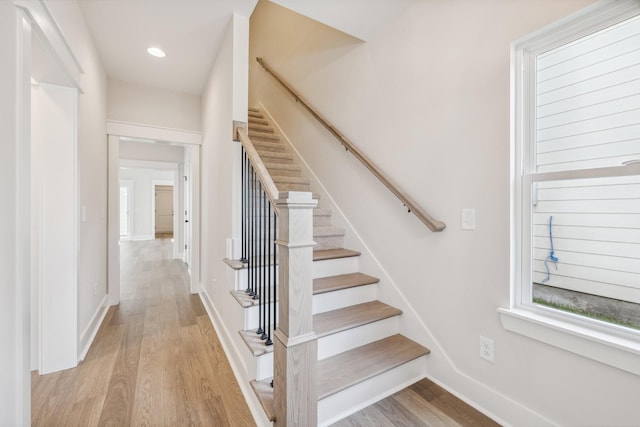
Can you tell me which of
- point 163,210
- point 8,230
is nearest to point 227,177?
point 8,230

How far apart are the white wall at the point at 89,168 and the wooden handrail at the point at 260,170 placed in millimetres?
1148

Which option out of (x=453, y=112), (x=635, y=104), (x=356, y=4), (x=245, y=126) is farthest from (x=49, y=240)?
(x=635, y=104)

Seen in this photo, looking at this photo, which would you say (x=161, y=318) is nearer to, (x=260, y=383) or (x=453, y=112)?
(x=260, y=383)

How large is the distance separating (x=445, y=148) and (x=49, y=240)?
9.01 ft

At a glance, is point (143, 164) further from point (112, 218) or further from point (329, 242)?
point (329, 242)

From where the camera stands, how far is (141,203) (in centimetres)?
968

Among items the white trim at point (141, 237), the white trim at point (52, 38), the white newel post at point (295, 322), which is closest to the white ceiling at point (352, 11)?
the white trim at point (52, 38)

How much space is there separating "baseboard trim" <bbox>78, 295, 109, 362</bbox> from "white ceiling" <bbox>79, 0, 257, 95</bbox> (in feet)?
8.20

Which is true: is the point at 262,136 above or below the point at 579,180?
above

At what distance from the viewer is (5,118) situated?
1.07 m

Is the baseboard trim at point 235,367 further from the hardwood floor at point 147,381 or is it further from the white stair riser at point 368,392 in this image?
the white stair riser at point 368,392

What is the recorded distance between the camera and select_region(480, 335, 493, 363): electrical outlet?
1577mm

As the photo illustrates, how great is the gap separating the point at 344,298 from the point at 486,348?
933 mm

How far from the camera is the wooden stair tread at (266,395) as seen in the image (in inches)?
52.3
